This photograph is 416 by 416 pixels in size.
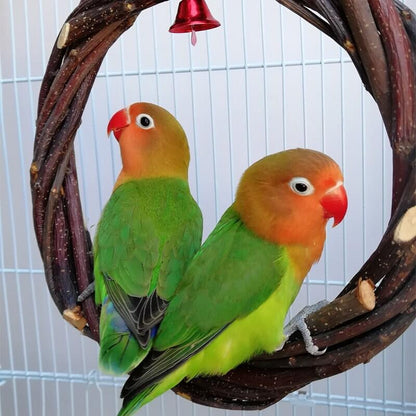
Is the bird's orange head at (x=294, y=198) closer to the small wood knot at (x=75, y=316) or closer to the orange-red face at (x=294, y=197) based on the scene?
the orange-red face at (x=294, y=197)

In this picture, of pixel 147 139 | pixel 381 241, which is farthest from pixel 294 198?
pixel 147 139

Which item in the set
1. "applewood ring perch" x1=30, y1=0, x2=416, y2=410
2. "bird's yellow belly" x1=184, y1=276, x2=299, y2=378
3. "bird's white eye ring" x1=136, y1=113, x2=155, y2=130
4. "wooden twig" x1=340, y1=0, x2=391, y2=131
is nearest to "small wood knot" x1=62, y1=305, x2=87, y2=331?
"applewood ring perch" x1=30, y1=0, x2=416, y2=410

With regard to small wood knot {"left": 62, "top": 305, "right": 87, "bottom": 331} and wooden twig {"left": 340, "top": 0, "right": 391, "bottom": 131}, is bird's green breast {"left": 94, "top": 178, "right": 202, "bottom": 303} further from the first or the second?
wooden twig {"left": 340, "top": 0, "right": 391, "bottom": 131}

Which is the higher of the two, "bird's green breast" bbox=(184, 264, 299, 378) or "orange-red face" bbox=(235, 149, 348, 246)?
"orange-red face" bbox=(235, 149, 348, 246)

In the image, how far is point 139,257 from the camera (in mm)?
510

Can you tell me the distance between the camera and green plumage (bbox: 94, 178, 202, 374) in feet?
1.46

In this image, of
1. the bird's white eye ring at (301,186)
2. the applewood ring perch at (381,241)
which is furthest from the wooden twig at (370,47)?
the bird's white eye ring at (301,186)

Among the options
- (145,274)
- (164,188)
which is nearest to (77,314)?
(145,274)

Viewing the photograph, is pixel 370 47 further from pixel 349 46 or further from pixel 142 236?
pixel 142 236

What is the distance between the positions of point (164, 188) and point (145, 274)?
0.14m

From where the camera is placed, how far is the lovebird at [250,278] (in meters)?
0.44

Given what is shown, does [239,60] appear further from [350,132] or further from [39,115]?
[39,115]

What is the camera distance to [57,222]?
0.50 metres

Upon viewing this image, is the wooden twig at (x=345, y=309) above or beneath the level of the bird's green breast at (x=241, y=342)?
above
